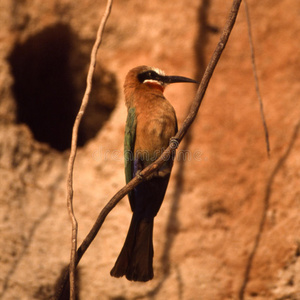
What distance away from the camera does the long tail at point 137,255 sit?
7.23ft

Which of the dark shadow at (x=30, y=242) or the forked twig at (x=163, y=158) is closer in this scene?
the forked twig at (x=163, y=158)

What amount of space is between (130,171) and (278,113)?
3.35ft

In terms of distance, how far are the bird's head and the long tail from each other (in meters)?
0.69

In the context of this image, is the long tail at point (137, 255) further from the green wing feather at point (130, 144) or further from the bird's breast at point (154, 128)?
the bird's breast at point (154, 128)

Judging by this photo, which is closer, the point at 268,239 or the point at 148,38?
the point at 268,239

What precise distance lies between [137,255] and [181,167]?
2.84 feet

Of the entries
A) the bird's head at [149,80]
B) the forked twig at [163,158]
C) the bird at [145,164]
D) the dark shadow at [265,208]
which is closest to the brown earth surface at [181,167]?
the dark shadow at [265,208]

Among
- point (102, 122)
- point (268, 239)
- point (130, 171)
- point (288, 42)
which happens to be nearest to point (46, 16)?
point (102, 122)

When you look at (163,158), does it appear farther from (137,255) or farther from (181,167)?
(181,167)

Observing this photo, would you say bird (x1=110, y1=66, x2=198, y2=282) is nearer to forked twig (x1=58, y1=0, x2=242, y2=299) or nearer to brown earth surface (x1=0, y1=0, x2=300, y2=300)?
forked twig (x1=58, y1=0, x2=242, y2=299)

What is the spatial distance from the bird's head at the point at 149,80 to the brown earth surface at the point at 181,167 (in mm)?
437

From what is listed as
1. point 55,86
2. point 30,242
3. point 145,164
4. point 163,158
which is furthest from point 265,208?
point 55,86

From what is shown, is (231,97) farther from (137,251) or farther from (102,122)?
(137,251)

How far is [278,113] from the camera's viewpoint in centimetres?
291
